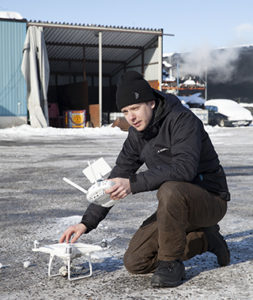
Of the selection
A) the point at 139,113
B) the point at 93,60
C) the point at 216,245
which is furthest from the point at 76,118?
the point at 139,113

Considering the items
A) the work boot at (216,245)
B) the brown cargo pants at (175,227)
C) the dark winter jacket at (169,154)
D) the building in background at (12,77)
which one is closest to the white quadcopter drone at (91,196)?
the dark winter jacket at (169,154)

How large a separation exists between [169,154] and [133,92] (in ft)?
1.46

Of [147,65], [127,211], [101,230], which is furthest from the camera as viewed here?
[147,65]

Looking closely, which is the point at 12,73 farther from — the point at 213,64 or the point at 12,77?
the point at 213,64

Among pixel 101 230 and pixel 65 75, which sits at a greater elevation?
pixel 65 75

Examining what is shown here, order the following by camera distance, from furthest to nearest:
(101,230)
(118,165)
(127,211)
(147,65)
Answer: (147,65)
(127,211)
(101,230)
(118,165)

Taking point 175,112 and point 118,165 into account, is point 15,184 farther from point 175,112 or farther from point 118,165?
point 175,112

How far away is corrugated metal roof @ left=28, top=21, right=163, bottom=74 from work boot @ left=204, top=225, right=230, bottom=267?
2152 centimetres

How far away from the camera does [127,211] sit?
5195mm

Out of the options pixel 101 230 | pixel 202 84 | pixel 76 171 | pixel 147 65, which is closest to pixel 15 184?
pixel 76 171

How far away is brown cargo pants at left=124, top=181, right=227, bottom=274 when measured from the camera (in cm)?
268

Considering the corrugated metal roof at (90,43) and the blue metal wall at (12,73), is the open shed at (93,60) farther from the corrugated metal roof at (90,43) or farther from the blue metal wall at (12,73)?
the blue metal wall at (12,73)

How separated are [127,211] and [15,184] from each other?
2613 mm

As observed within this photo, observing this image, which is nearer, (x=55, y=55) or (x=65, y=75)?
(x=55, y=55)
